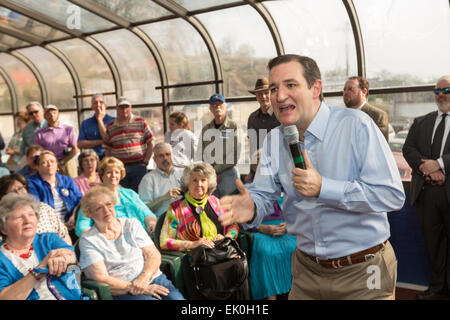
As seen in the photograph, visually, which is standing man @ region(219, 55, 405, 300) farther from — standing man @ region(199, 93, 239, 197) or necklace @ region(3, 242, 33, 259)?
standing man @ region(199, 93, 239, 197)

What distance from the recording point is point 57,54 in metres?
7.65

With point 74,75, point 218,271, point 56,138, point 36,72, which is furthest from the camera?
point 36,72

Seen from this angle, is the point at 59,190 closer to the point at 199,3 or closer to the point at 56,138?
the point at 56,138

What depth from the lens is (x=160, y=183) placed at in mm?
3908

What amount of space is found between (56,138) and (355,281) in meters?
4.64

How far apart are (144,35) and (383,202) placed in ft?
18.8

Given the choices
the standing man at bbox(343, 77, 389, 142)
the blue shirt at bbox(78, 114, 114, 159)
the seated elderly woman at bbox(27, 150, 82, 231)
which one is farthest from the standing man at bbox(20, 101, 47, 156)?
the standing man at bbox(343, 77, 389, 142)

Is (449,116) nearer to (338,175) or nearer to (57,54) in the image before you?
(338,175)

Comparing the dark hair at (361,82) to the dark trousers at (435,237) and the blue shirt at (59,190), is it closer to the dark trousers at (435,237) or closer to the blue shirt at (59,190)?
the dark trousers at (435,237)

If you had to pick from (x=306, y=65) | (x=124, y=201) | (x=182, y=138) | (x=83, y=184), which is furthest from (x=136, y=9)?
(x=306, y=65)

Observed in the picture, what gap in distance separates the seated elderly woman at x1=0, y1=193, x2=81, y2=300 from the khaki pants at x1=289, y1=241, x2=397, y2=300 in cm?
126

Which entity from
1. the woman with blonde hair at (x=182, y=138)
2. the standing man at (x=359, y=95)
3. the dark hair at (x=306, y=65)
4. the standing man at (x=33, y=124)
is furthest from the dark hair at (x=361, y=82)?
the standing man at (x=33, y=124)

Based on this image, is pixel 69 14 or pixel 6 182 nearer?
pixel 6 182
